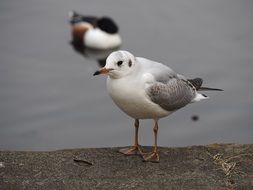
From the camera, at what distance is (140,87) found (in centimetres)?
483

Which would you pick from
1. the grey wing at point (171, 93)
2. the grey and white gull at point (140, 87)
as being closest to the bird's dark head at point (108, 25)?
Answer: the grey wing at point (171, 93)

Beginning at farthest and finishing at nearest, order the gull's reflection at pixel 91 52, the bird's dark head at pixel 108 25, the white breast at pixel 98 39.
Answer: the white breast at pixel 98 39, the bird's dark head at pixel 108 25, the gull's reflection at pixel 91 52

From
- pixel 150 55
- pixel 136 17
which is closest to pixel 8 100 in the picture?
pixel 150 55

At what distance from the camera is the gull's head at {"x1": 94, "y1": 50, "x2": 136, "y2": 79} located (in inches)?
187

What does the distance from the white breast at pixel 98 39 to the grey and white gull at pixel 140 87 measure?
10246mm

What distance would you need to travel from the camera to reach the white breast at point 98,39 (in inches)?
618

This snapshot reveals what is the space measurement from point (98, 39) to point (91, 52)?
2.27ft

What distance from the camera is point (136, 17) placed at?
14.0 m

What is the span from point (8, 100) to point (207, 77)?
3692 mm

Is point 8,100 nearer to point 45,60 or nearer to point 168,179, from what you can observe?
point 45,60

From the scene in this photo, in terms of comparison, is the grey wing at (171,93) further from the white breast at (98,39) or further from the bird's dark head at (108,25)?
the white breast at (98,39)

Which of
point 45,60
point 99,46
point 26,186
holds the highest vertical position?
point 99,46

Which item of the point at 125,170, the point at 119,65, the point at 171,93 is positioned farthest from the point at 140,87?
the point at 125,170

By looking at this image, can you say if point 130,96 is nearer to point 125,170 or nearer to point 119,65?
point 119,65
